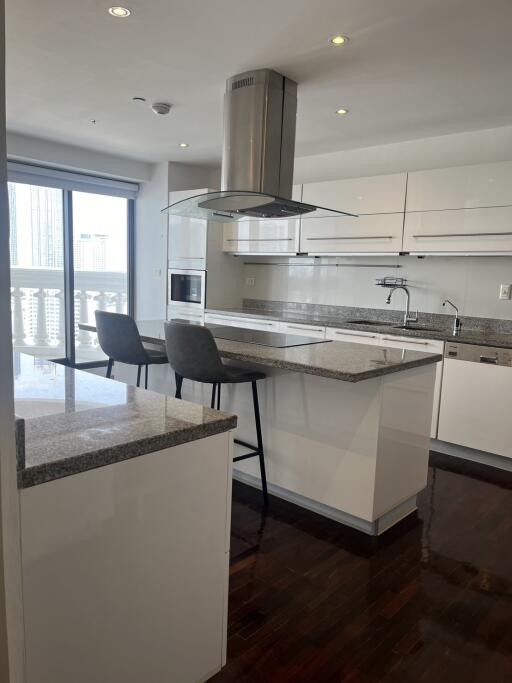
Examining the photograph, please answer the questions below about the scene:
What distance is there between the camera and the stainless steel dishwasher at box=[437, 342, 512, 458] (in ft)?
10.8

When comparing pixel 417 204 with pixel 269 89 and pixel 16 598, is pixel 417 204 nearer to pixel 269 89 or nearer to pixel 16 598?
pixel 269 89

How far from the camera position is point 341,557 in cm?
223

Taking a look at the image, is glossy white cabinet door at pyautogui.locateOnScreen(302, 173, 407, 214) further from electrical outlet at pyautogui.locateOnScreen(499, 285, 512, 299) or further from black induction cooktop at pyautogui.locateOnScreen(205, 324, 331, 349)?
black induction cooktop at pyautogui.locateOnScreen(205, 324, 331, 349)

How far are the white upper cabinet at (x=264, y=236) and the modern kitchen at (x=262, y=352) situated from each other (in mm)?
27

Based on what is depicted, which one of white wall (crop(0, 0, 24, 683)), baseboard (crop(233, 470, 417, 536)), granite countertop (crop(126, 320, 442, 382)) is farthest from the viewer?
baseboard (crop(233, 470, 417, 536))

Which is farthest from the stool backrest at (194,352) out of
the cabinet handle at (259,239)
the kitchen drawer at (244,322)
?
the cabinet handle at (259,239)

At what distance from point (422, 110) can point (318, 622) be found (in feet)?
10.5

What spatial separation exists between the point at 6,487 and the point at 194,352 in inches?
68.7

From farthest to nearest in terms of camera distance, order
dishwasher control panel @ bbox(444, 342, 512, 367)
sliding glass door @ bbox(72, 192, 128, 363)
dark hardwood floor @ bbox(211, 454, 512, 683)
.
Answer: sliding glass door @ bbox(72, 192, 128, 363)
dishwasher control panel @ bbox(444, 342, 512, 367)
dark hardwood floor @ bbox(211, 454, 512, 683)

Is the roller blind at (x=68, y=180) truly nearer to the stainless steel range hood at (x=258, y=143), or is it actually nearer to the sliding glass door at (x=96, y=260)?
the sliding glass door at (x=96, y=260)

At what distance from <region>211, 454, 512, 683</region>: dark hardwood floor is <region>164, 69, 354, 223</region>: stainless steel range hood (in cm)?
173

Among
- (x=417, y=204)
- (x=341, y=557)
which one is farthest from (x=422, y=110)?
(x=341, y=557)

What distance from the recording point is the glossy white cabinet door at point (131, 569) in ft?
3.33

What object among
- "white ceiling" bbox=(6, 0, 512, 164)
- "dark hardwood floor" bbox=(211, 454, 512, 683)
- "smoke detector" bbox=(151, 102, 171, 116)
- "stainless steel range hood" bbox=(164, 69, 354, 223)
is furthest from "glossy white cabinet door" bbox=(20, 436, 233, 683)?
"smoke detector" bbox=(151, 102, 171, 116)
